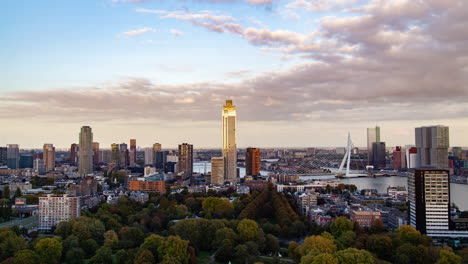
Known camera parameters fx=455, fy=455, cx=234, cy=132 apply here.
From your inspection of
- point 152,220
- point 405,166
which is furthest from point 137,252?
point 405,166

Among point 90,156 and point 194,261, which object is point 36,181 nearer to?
point 90,156

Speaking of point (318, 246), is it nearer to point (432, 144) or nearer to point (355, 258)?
point (355, 258)

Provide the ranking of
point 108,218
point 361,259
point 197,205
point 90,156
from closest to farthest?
point 361,259, point 108,218, point 197,205, point 90,156

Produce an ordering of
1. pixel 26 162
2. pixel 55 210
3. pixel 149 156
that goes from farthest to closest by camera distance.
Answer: pixel 149 156
pixel 26 162
pixel 55 210

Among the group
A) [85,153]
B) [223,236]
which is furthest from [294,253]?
[85,153]

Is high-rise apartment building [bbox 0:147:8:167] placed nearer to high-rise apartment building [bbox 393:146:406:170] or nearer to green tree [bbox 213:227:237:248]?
green tree [bbox 213:227:237:248]

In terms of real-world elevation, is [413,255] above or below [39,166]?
below

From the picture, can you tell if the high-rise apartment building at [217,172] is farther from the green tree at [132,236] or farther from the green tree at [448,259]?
the green tree at [448,259]
